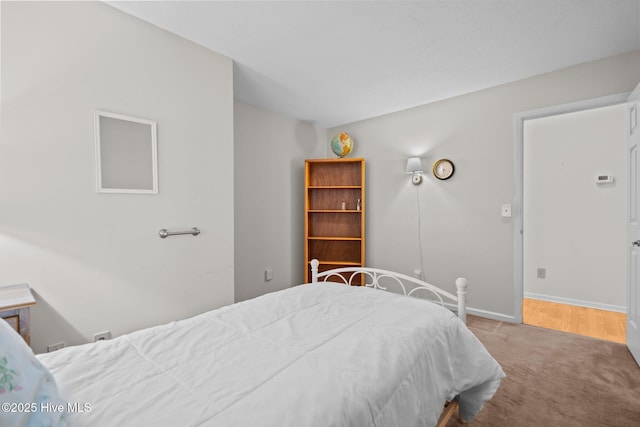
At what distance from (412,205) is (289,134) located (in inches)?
69.7

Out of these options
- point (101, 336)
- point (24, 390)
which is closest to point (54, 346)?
point (101, 336)

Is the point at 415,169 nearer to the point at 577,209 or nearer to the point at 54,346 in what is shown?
the point at 577,209

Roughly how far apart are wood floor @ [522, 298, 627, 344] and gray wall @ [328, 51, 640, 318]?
1.58 ft

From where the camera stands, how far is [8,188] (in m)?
1.55

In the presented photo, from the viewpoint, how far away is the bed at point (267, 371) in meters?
0.73

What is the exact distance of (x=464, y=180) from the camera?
3.30 metres

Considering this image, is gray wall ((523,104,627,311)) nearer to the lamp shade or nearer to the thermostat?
the thermostat

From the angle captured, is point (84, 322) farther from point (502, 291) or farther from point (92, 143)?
point (502, 291)

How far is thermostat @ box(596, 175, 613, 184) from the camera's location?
3.43 meters

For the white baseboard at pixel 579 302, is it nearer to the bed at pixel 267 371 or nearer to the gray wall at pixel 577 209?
the gray wall at pixel 577 209

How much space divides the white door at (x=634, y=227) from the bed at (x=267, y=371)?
1631mm

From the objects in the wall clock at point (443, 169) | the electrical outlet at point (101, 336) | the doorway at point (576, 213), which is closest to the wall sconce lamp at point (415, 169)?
the wall clock at point (443, 169)

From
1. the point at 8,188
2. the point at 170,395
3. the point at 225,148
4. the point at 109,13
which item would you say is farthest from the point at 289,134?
the point at 170,395

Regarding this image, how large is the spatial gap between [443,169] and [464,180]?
253 mm
